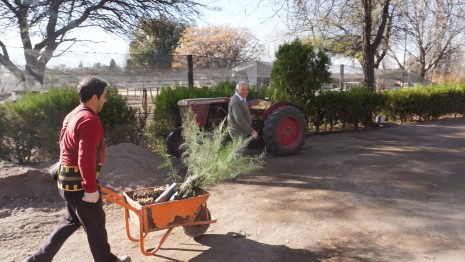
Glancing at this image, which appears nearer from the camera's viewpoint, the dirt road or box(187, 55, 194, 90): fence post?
the dirt road

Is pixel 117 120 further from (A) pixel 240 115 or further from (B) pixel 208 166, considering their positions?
(B) pixel 208 166

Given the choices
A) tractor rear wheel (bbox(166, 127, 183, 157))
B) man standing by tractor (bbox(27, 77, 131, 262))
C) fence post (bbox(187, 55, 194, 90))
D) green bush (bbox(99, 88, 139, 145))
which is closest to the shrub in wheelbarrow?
man standing by tractor (bbox(27, 77, 131, 262))

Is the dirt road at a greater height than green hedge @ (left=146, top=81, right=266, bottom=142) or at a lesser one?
lesser

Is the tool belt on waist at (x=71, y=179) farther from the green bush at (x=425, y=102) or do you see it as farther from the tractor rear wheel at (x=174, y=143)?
the green bush at (x=425, y=102)

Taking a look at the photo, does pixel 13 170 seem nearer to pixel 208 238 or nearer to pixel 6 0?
pixel 208 238

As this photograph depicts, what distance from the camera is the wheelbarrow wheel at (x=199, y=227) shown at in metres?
4.42

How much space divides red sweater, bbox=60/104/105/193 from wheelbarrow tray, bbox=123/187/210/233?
63cm

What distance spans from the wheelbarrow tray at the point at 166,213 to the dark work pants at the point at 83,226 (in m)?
0.35

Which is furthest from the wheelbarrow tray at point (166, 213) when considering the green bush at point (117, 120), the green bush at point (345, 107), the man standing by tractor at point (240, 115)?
the green bush at point (345, 107)

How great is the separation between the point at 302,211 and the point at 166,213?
6.58 feet

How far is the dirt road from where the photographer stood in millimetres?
4242

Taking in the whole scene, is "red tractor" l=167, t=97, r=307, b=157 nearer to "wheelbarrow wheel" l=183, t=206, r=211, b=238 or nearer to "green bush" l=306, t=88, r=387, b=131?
"green bush" l=306, t=88, r=387, b=131

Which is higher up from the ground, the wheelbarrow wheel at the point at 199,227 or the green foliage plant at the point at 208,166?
the green foliage plant at the point at 208,166

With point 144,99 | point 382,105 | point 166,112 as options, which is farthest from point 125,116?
point 382,105
